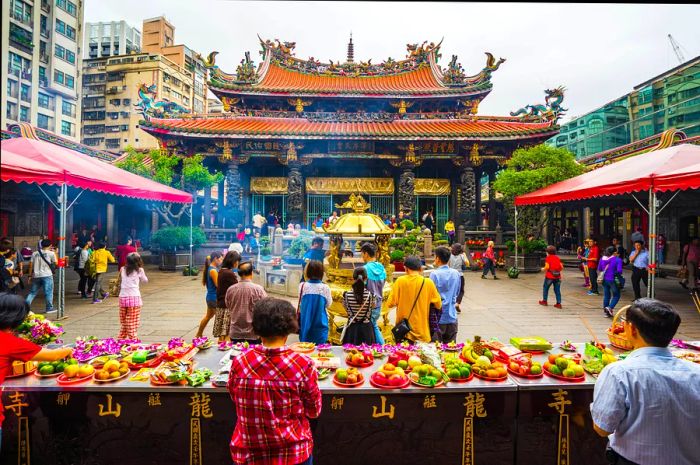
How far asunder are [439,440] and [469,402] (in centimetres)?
36

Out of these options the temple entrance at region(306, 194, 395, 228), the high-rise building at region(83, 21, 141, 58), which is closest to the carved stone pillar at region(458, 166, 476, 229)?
the temple entrance at region(306, 194, 395, 228)

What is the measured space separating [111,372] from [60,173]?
5.94m

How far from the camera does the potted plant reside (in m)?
13.8

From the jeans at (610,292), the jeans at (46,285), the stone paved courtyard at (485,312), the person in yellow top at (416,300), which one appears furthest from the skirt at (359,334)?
the jeans at (46,285)

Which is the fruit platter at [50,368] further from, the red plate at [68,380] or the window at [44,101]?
the window at [44,101]

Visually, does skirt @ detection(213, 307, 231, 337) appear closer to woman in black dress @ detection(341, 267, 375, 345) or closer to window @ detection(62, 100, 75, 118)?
woman in black dress @ detection(341, 267, 375, 345)

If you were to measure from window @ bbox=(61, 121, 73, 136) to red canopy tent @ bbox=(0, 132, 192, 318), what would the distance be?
1339 inches

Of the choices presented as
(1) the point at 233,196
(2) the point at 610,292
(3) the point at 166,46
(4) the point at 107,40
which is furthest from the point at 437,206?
(4) the point at 107,40

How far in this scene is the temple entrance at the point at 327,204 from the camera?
18344mm

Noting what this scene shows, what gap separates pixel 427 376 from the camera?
9.48 ft

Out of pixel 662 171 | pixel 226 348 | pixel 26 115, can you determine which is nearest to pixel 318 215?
pixel 662 171

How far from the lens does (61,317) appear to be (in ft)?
23.7

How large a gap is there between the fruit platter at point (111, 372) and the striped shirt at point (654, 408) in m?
3.24

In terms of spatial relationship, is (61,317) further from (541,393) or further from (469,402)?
(541,393)
